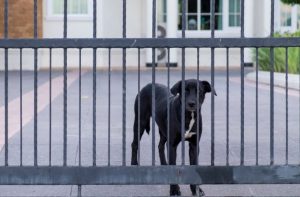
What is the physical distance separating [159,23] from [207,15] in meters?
1.89

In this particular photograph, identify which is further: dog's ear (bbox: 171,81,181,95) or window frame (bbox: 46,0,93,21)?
window frame (bbox: 46,0,93,21)

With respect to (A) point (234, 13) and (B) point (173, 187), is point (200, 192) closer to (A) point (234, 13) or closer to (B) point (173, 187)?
(B) point (173, 187)

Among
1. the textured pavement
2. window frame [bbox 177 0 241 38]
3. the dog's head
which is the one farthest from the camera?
window frame [bbox 177 0 241 38]

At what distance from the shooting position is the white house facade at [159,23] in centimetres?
2888

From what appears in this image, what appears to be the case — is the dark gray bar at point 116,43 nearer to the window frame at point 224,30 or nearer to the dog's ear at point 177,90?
the dog's ear at point 177,90

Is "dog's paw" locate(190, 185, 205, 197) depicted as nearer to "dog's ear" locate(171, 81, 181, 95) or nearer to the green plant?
"dog's ear" locate(171, 81, 181, 95)

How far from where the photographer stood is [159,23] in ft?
100

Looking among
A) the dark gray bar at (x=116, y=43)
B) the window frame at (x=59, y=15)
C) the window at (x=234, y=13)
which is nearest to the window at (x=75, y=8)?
the window frame at (x=59, y=15)

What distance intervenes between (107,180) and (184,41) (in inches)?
47.2

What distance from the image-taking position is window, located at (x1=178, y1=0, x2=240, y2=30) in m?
30.8

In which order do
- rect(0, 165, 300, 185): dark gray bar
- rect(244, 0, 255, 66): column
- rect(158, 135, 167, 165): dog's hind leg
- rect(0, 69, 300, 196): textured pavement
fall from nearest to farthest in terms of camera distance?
1. rect(0, 165, 300, 185): dark gray bar
2. rect(0, 69, 300, 196): textured pavement
3. rect(158, 135, 167, 165): dog's hind leg
4. rect(244, 0, 255, 66): column

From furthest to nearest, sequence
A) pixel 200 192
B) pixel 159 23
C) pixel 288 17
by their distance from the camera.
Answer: pixel 288 17 < pixel 159 23 < pixel 200 192

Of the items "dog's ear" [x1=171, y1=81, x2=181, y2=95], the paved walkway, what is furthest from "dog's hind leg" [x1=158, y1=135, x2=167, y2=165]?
the paved walkway

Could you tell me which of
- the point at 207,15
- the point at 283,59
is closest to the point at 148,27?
the point at 207,15
